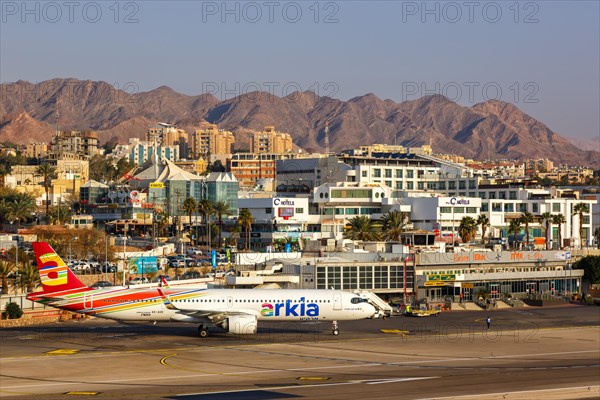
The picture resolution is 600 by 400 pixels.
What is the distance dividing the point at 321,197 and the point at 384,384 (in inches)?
5063

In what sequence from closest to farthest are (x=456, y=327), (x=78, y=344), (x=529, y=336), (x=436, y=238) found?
1. (x=78, y=344)
2. (x=529, y=336)
3. (x=456, y=327)
4. (x=436, y=238)

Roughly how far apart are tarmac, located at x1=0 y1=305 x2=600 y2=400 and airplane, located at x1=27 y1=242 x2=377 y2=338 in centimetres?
193

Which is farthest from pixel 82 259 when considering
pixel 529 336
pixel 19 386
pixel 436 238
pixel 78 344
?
pixel 19 386

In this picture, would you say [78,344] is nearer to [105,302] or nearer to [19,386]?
[105,302]

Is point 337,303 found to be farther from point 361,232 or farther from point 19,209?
point 19,209

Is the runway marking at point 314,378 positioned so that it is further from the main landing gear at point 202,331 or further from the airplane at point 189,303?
the main landing gear at point 202,331

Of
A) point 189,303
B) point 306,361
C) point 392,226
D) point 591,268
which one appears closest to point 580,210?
point 392,226

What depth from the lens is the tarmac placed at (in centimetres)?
5614

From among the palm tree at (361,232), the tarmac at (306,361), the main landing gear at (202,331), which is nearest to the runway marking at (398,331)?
the tarmac at (306,361)

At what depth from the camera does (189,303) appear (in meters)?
79.8

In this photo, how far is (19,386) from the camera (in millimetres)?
57406

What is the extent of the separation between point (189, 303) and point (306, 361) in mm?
15293

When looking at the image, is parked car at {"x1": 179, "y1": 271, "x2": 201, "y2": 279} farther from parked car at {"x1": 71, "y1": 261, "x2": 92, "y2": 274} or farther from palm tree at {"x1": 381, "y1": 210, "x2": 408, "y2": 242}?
palm tree at {"x1": 381, "y1": 210, "x2": 408, "y2": 242}

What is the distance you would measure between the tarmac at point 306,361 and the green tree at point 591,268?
3467 centimetres
